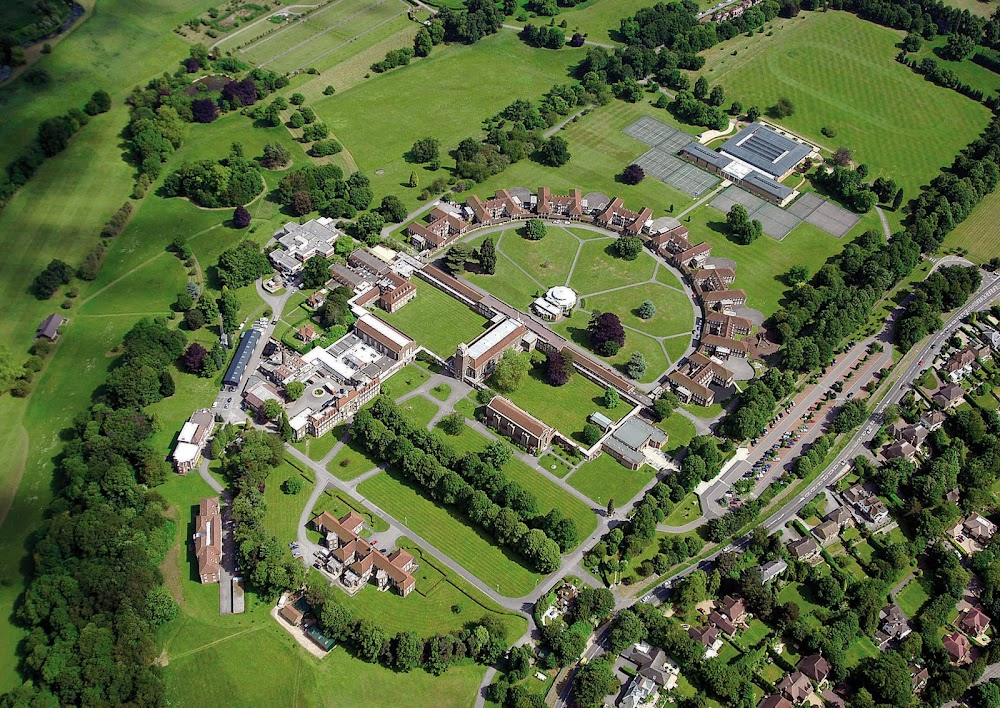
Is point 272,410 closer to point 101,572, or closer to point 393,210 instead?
point 101,572

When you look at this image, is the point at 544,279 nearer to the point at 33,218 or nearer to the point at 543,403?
the point at 543,403

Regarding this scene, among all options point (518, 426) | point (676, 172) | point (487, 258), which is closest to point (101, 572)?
point (518, 426)

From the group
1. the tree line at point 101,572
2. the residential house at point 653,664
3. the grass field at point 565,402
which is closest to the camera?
the tree line at point 101,572

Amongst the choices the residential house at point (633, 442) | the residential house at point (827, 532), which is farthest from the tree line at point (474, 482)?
the residential house at point (827, 532)

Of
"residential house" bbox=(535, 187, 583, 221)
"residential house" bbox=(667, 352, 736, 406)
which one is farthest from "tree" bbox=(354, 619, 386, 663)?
"residential house" bbox=(535, 187, 583, 221)

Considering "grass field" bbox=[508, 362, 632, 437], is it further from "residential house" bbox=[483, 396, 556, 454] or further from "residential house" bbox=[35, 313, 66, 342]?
"residential house" bbox=[35, 313, 66, 342]

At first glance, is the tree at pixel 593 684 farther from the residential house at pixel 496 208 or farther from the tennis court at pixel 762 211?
the tennis court at pixel 762 211
